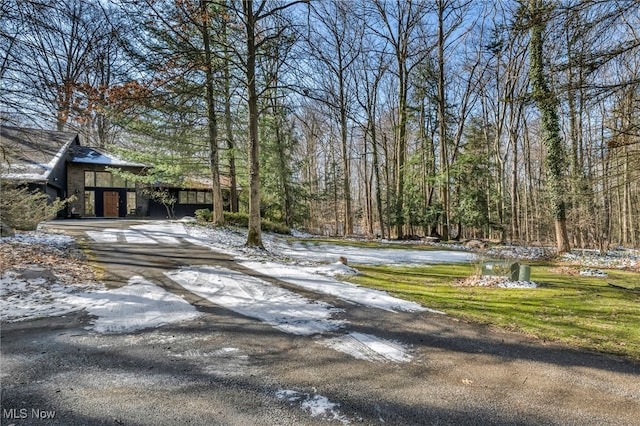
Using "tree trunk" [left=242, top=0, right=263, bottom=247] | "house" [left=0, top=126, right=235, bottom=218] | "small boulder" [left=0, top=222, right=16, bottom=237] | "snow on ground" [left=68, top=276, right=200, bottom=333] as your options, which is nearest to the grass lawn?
"snow on ground" [left=68, top=276, right=200, bottom=333]

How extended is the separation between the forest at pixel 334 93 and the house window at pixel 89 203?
14.9ft

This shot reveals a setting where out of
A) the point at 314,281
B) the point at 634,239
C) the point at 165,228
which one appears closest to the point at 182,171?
the point at 165,228

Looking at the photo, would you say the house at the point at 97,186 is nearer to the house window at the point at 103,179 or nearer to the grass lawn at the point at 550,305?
the house window at the point at 103,179

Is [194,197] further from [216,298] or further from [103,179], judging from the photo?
[216,298]

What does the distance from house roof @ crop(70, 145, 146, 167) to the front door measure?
2.08 metres

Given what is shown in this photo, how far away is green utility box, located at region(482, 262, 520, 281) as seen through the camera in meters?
7.08

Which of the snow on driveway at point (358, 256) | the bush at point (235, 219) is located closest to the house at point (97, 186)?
the bush at point (235, 219)

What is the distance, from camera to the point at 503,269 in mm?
7379

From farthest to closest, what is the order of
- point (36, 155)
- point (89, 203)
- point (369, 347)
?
point (89, 203) → point (36, 155) → point (369, 347)

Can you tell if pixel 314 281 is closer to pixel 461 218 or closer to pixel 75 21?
pixel 75 21

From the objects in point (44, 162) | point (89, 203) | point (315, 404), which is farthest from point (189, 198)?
point (315, 404)

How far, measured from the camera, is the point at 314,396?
259 cm

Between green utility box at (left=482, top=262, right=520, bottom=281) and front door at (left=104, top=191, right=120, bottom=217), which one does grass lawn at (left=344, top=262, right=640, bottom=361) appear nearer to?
green utility box at (left=482, top=262, right=520, bottom=281)

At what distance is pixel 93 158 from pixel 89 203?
9.90ft
